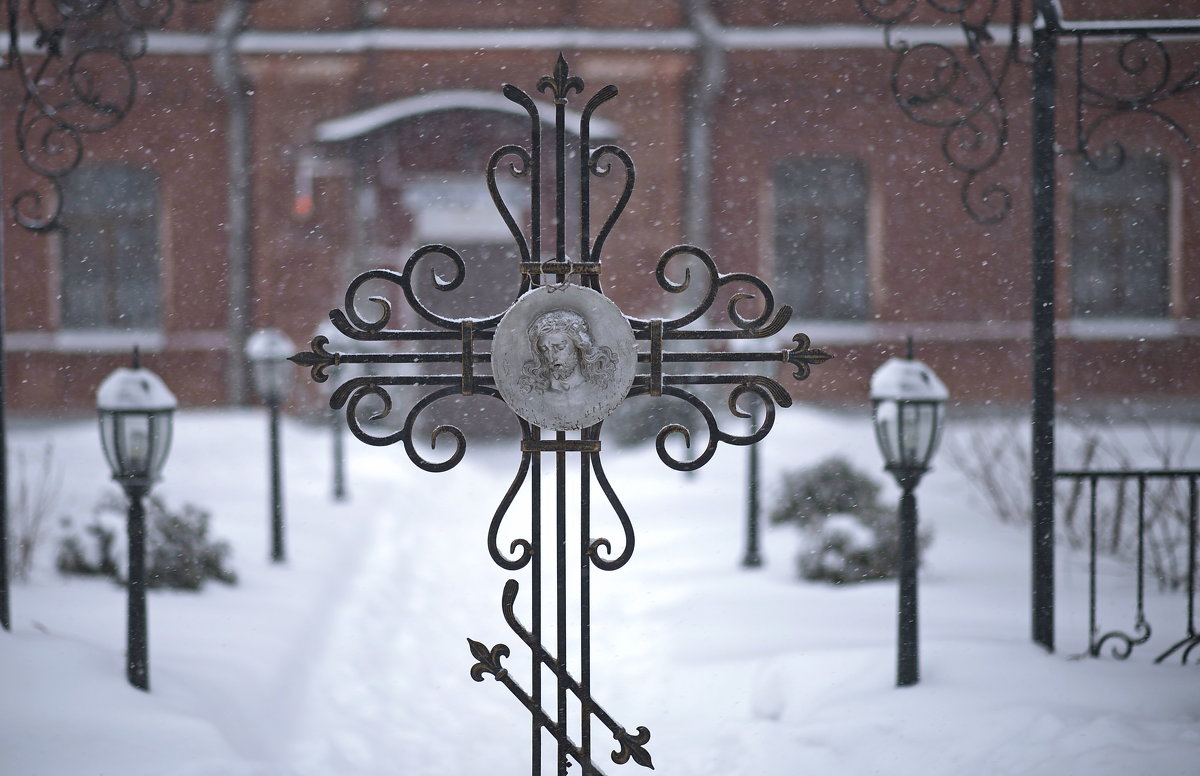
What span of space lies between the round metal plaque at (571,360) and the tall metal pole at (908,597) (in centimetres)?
189

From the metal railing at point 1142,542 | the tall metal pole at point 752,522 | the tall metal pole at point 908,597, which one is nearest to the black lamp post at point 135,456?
the tall metal pole at point 908,597

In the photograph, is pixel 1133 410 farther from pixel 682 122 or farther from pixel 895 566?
pixel 895 566

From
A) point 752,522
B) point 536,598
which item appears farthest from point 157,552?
point 536,598

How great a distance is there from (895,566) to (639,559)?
1744mm

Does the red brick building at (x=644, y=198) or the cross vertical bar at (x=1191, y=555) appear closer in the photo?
the cross vertical bar at (x=1191, y=555)

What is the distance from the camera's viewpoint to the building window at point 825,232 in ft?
41.6

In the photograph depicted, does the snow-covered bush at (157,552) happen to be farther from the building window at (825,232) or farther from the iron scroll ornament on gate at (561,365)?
the building window at (825,232)

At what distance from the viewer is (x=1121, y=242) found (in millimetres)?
12406

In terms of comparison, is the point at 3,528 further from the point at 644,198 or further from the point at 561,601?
the point at 644,198

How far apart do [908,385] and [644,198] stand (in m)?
8.59

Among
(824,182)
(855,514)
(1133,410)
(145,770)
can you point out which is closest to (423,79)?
(824,182)

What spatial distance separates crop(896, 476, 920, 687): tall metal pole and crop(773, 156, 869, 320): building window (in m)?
9.11

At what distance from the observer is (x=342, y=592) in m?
6.09

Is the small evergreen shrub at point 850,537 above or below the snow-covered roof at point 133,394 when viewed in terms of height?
below
